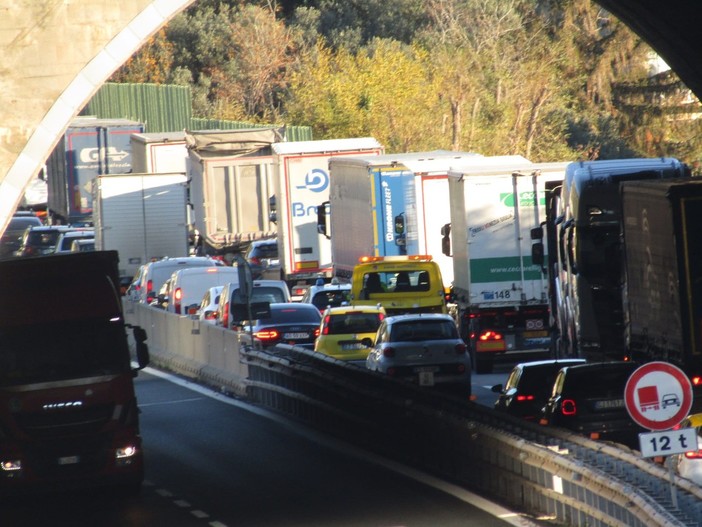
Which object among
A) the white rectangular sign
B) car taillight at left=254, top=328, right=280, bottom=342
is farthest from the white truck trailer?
the white rectangular sign

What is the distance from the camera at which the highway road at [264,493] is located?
16.2 meters

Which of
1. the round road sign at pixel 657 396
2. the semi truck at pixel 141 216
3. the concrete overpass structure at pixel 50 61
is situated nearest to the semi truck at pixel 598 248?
the concrete overpass structure at pixel 50 61

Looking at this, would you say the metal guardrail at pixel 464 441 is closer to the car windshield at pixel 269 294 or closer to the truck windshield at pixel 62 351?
the truck windshield at pixel 62 351

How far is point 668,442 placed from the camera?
41.8ft

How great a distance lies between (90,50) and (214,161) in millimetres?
30670

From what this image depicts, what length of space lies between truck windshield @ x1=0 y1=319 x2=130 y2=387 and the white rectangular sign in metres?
6.83

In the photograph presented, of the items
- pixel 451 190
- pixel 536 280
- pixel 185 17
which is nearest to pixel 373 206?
pixel 451 190

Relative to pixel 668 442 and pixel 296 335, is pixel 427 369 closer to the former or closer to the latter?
pixel 296 335

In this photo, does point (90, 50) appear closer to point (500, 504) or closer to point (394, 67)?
point (500, 504)

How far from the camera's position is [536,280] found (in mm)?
32500

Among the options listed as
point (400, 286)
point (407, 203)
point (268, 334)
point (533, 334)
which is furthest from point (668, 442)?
point (407, 203)

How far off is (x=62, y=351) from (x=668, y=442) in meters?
7.48

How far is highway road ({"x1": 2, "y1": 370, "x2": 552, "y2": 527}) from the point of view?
16.2 m

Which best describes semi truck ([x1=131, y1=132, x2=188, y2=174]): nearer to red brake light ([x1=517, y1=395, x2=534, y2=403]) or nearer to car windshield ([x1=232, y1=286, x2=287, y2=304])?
car windshield ([x1=232, y1=286, x2=287, y2=304])
